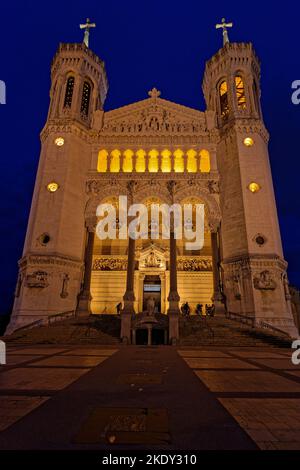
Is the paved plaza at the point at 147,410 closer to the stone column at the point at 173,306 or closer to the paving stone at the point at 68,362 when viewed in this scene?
the paving stone at the point at 68,362

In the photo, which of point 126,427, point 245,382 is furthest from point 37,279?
point 126,427

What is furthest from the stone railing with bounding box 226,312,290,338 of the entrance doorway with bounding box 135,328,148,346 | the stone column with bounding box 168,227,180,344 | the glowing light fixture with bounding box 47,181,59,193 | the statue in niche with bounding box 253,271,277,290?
the glowing light fixture with bounding box 47,181,59,193

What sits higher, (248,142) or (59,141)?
(59,141)

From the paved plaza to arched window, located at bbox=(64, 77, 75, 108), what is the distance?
26.7 metres

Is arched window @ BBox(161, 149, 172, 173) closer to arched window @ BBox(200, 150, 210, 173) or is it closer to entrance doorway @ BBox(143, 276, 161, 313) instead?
Result: arched window @ BBox(200, 150, 210, 173)

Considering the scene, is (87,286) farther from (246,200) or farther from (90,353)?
(246,200)

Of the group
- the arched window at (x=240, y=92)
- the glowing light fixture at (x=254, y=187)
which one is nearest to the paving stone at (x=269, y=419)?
the glowing light fixture at (x=254, y=187)

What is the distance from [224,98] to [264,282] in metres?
19.6

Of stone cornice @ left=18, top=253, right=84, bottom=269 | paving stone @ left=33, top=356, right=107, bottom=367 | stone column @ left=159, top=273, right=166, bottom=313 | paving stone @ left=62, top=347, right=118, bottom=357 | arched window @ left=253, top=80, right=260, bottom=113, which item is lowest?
paving stone @ left=62, top=347, right=118, bottom=357

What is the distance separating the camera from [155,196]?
2428 cm

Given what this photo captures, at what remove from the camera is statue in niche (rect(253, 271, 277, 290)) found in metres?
20.0

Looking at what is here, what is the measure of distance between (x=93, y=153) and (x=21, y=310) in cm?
1554

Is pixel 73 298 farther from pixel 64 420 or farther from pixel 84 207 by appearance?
pixel 64 420

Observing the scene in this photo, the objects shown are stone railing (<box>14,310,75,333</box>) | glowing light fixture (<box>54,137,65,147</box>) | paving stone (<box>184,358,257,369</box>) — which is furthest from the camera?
glowing light fixture (<box>54,137,65,147</box>)
